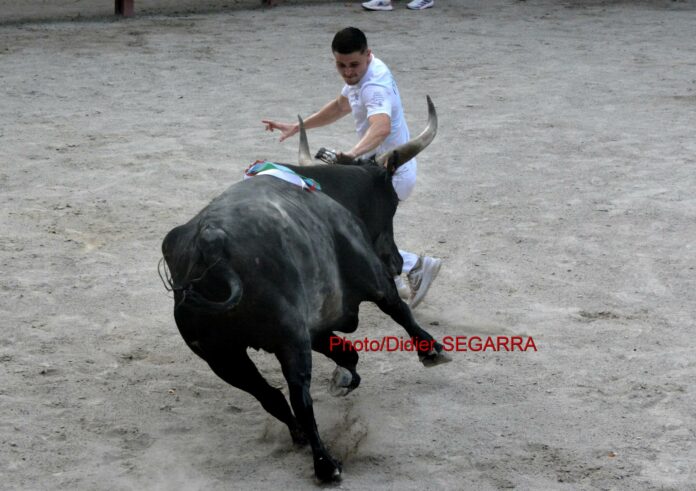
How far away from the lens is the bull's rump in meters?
4.11

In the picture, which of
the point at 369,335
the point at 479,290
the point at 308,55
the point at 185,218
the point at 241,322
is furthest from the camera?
the point at 308,55

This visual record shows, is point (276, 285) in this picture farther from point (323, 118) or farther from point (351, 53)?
A: point (323, 118)

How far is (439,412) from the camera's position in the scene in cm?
489

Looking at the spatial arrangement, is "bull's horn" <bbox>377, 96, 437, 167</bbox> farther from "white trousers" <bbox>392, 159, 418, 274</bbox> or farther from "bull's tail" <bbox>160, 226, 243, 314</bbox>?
"bull's tail" <bbox>160, 226, 243, 314</bbox>

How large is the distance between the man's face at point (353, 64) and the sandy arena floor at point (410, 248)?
1295 millimetres

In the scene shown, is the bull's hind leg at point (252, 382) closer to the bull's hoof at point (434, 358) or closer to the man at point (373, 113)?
the bull's hoof at point (434, 358)

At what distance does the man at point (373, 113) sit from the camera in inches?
221

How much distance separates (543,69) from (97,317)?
7311 mm

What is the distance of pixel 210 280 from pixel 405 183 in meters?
2.06

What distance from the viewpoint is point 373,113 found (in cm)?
565

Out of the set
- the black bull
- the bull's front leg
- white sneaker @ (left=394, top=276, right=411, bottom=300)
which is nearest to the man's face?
the black bull

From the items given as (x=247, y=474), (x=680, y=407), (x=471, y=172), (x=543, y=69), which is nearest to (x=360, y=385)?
(x=247, y=474)

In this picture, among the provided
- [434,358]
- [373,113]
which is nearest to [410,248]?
[373,113]

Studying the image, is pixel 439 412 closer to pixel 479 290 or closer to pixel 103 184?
pixel 479 290
